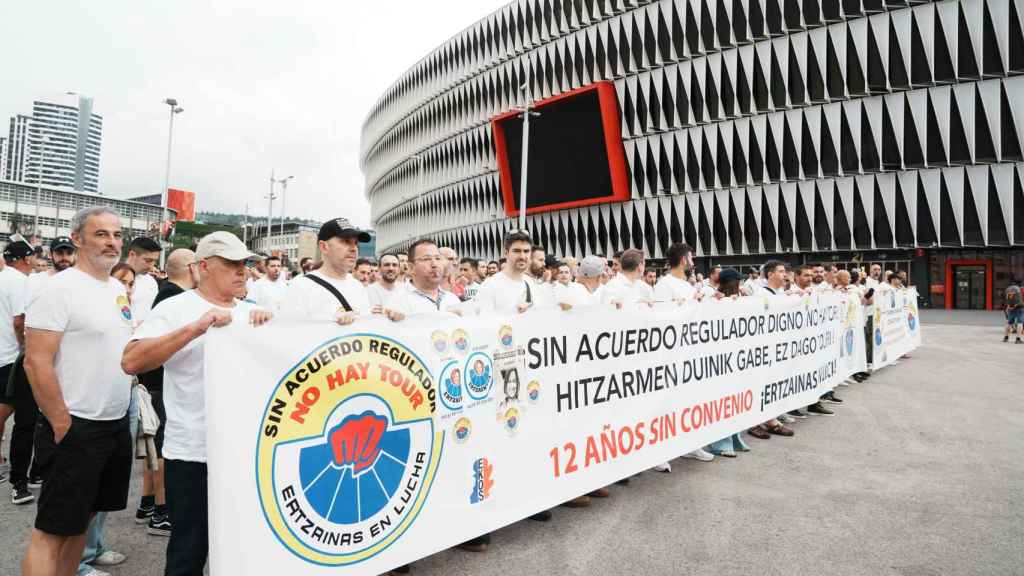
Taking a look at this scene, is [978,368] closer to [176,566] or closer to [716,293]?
[716,293]

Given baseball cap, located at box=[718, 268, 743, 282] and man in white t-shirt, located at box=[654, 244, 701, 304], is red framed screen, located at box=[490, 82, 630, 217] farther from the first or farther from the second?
baseball cap, located at box=[718, 268, 743, 282]

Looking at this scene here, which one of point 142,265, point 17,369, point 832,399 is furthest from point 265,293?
point 832,399

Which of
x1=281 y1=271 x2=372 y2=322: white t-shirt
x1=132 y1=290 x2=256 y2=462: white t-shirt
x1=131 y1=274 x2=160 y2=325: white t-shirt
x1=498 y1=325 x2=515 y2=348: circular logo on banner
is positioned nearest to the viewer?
x1=132 y1=290 x2=256 y2=462: white t-shirt

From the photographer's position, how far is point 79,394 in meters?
3.04

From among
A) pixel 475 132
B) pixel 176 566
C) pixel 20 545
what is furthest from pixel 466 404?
pixel 475 132

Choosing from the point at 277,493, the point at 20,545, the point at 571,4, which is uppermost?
the point at 571,4

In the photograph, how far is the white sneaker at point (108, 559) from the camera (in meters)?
3.74

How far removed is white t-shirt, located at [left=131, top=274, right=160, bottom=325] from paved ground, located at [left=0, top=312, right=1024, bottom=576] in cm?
162

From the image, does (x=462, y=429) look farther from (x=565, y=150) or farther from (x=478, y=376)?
(x=565, y=150)

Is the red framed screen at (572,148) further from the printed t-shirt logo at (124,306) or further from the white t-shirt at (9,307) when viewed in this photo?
the printed t-shirt logo at (124,306)

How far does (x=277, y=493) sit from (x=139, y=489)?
336 centimetres

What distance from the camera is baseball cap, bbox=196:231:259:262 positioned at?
287 cm

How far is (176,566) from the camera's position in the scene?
8.80 feet

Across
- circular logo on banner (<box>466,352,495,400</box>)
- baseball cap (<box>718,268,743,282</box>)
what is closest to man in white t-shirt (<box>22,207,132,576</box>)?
circular logo on banner (<box>466,352,495,400</box>)
